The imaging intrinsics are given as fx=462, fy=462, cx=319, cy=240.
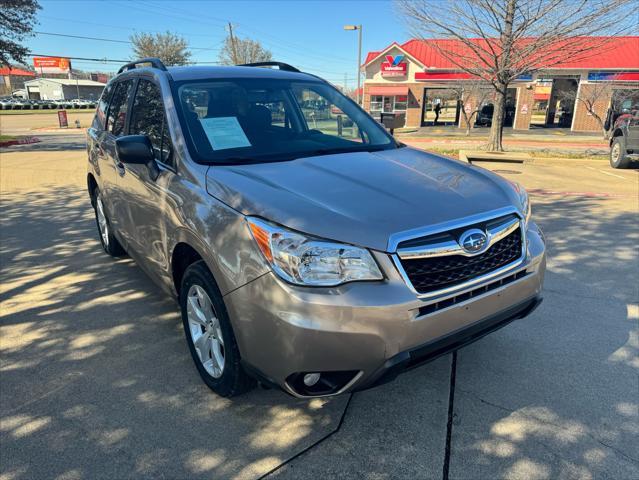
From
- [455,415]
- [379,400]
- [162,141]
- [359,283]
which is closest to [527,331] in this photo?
[455,415]

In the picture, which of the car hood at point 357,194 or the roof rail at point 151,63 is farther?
the roof rail at point 151,63

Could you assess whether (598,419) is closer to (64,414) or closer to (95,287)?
(64,414)

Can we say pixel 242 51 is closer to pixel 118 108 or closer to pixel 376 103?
pixel 376 103

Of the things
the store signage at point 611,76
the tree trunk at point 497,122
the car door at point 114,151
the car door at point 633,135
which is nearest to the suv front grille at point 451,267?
the car door at point 114,151

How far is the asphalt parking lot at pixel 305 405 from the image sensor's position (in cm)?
229

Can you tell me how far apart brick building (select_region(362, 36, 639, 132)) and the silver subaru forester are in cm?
3118

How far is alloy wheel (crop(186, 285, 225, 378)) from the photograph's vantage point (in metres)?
2.61

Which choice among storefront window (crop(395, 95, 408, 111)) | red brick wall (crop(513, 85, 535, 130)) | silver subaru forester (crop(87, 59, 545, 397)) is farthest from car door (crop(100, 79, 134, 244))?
red brick wall (crop(513, 85, 535, 130))

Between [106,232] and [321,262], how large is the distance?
3750mm

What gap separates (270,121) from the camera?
3.36 m

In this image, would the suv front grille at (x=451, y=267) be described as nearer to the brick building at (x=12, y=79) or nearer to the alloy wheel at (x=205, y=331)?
the alloy wheel at (x=205, y=331)

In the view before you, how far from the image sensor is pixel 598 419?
2.58 metres

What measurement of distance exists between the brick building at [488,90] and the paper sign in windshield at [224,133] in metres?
31.3

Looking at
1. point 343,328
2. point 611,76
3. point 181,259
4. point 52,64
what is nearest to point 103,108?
point 181,259
